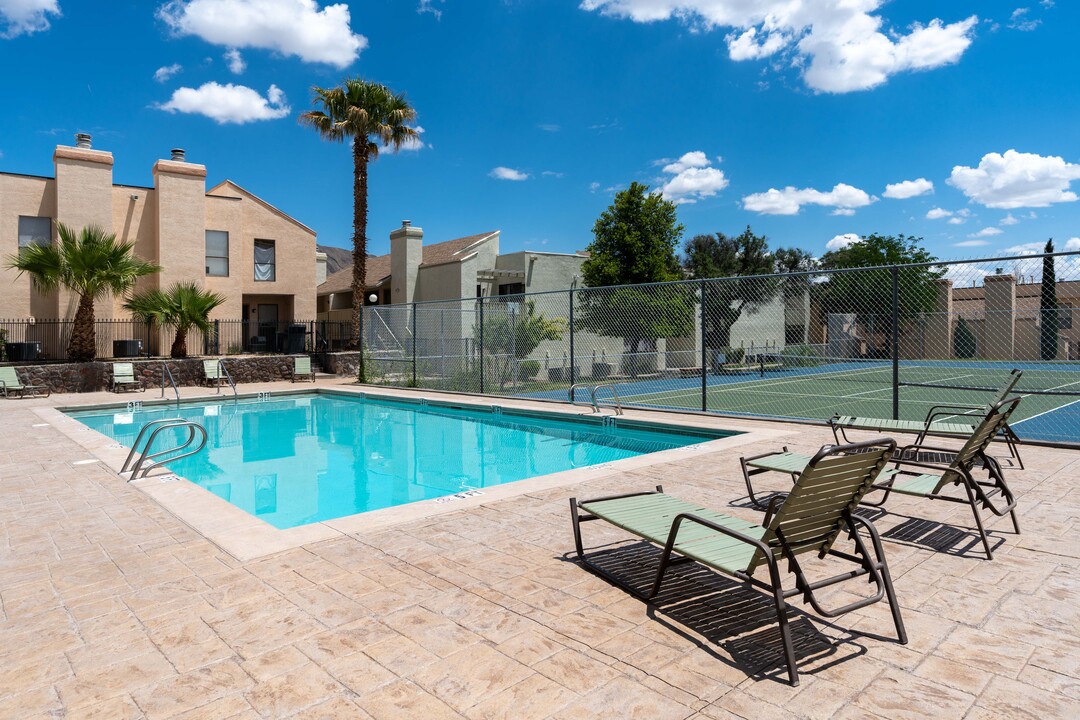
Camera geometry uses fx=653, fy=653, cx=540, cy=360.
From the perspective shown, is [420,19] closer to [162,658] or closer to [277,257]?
[277,257]

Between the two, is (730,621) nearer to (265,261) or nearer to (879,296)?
(265,261)

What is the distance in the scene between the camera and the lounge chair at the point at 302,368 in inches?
846

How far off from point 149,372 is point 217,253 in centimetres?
693

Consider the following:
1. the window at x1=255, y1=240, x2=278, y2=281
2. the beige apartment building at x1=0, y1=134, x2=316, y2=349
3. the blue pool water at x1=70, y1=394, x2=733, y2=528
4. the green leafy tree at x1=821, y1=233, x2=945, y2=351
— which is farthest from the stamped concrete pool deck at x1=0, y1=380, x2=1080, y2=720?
the window at x1=255, y1=240, x2=278, y2=281

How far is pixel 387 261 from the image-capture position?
35688 mm

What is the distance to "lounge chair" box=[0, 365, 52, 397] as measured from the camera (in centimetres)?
1634

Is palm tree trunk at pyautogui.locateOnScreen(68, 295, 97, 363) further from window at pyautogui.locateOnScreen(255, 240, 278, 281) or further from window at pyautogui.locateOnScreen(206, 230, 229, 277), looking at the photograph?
window at pyautogui.locateOnScreen(255, 240, 278, 281)

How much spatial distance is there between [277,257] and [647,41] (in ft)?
53.8

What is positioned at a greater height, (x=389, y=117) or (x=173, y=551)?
(x=389, y=117)

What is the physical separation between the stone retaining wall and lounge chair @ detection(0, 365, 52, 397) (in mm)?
514

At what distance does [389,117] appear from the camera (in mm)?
24438

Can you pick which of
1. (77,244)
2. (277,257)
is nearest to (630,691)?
(77,244)

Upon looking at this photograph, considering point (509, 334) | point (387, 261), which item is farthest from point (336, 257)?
point (509, 334)

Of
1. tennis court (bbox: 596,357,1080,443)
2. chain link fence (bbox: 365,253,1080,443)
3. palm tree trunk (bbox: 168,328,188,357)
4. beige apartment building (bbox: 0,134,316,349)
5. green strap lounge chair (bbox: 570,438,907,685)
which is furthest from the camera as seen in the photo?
beige apartment building (bbox: 0,134,316,349)
